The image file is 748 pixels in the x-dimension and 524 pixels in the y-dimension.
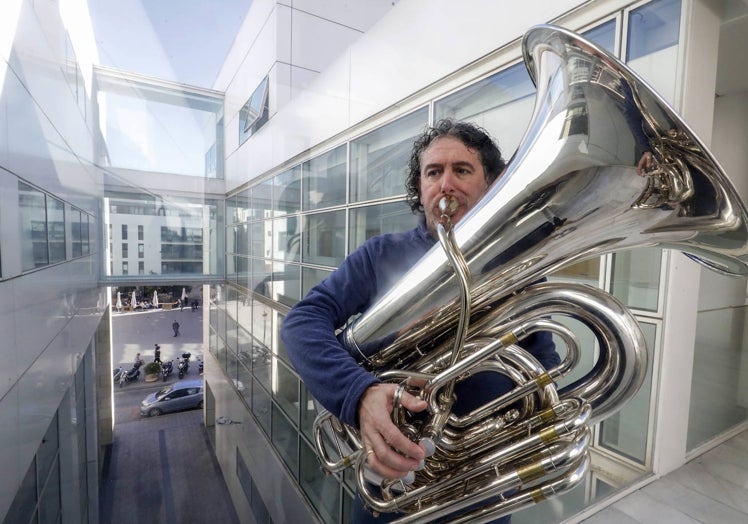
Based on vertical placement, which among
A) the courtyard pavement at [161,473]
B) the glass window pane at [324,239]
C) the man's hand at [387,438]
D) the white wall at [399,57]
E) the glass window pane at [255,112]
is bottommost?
the courtyard pavement at [161,473]

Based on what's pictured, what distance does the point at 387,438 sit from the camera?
750 mm

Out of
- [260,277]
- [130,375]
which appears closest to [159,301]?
[130,375]

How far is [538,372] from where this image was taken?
35.7 inches

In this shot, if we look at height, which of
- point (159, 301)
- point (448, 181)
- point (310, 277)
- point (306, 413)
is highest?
point (448, 181)

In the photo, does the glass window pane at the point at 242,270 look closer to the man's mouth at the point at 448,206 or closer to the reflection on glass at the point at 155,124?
the reflection on glass at the point at 155,124

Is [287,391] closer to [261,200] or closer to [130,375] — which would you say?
[261,200]

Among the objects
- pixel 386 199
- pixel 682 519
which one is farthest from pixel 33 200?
pixel 682 519

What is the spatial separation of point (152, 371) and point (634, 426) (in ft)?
60.9

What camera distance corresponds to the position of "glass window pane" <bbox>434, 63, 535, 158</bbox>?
89.0 inches

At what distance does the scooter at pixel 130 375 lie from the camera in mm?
15312

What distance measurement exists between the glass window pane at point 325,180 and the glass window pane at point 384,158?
314mm

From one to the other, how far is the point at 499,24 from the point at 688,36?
1109 millimetres

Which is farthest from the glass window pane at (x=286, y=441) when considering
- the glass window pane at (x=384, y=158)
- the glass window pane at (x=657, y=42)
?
the glass window pane at (x=657, y=42)

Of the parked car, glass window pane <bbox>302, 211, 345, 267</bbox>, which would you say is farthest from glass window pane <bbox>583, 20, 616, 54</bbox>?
the parked car
